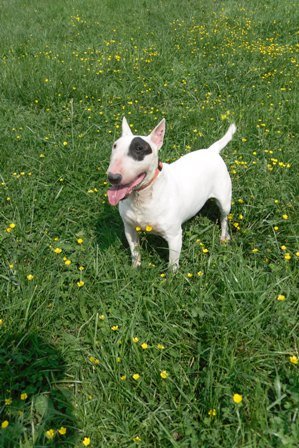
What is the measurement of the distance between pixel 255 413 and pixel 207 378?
0.95ft

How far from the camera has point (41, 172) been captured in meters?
3.69

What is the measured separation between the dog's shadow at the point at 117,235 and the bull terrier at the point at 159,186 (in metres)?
0.23

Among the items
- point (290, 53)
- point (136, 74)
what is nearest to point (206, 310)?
point (136, 74)

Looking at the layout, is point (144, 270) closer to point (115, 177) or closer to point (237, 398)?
point (115, 177)

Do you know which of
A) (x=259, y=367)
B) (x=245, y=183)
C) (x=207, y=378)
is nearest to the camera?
(x=207, y=378)

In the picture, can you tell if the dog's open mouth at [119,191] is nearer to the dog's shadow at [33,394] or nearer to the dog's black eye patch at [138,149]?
the dog's black eye patch at [138,149]

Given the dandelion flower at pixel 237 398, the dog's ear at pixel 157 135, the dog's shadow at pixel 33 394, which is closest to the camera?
the dandelion flower at pixel 237 398

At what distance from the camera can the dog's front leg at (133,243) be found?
8.97 feet

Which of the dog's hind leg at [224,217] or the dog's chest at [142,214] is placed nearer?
the dog's chest at [142,214]

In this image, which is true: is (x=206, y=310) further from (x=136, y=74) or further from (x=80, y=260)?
(x=136, y=74)

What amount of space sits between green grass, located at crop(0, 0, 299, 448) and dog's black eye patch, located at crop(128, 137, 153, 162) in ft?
3.05

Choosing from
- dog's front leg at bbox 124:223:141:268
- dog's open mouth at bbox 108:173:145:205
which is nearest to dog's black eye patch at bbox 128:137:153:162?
dog's open mouth at bbox 108:173:145:205

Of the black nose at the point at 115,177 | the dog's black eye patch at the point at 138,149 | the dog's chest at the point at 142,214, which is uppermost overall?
the dog's black eye patch at the point at 138,149

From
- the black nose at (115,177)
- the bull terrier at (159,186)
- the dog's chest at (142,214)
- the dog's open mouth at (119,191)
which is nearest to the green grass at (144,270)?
the bull terrier at (159,186)
